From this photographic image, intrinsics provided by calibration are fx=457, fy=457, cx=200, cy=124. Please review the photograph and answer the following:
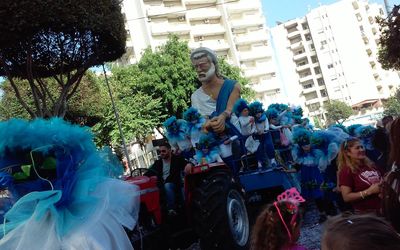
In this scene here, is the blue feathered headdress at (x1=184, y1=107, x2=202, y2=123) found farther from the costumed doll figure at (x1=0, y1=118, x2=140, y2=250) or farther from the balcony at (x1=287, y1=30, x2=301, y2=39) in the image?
the balcony at (x1=287, y1=30, x2=301, y2=39)

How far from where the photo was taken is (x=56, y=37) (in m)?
11.6

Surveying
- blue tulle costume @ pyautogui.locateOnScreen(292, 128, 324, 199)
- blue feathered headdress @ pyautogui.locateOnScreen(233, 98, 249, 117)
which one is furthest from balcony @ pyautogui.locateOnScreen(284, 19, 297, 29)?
blue feathered headdress @ pyautogui.locateOnScreen(233, 98, 249, 117)

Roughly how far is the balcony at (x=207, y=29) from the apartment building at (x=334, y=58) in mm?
26738

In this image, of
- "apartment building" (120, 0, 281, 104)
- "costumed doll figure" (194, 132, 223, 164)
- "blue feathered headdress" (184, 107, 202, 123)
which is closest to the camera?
"costumed doll figure" (194, 132, 223, 164)

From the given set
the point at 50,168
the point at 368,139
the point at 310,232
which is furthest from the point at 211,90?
the point at 50,168

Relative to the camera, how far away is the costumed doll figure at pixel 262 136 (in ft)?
21.8

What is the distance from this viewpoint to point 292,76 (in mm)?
91375

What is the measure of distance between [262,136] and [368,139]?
74.6 inches

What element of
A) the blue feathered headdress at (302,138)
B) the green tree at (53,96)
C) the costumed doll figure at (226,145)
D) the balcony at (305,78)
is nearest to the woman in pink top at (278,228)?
the costumed doll figure at (226,145)

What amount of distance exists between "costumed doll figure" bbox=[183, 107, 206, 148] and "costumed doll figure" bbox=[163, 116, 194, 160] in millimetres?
84

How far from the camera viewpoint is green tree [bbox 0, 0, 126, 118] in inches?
396

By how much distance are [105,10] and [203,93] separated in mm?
5553

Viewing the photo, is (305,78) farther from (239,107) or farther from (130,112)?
(239,107)

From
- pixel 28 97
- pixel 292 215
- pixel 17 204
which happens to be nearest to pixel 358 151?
pixel 292 215
